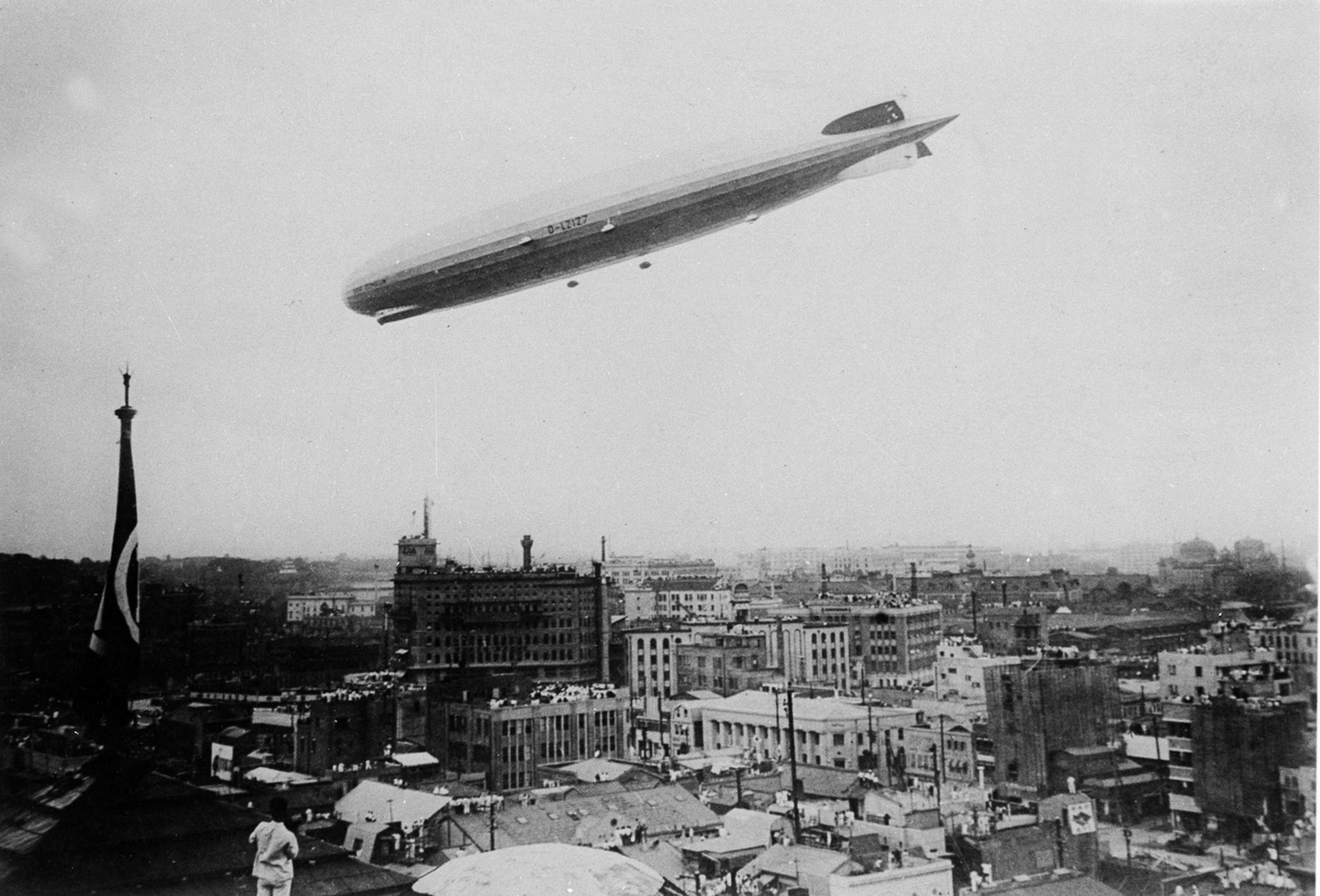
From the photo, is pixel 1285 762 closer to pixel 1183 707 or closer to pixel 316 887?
pixel 1183 707

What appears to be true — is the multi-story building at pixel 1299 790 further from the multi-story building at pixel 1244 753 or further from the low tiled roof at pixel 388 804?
the low tiled roof at pixel 388 804

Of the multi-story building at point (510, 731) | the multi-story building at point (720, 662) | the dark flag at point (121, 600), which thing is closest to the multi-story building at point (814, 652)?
the multi-story building at point (720, 662)

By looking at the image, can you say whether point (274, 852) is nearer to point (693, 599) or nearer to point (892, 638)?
point (693, 599)

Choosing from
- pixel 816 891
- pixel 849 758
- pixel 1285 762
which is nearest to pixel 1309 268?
pixel 1285 762

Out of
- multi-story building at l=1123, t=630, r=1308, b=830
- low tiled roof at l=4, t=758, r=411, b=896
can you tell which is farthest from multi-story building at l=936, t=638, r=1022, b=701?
low tiled roof at l=4, t=758, r=411, b=896

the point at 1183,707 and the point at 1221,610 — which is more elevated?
the point at 1221,610

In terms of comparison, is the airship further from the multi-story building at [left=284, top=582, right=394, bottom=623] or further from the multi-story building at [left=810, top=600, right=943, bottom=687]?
the multi-story building at [left=810, top=600, right=943, bottom=687]
